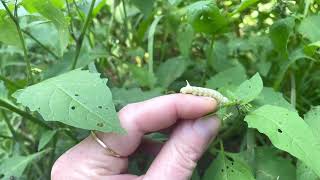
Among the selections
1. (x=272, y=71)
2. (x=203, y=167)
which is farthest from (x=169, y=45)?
(x=203, y=167)

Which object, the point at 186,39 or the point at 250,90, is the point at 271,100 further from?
the point at 186,39

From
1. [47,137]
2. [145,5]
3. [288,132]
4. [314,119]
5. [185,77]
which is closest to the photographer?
[288,132]

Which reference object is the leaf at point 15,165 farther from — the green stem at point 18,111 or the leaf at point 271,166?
the leaf at point 271,166

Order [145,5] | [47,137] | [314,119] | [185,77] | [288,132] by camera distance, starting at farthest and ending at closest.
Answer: [185,77]
[145,5]
[47,137]
[314,119]
[288,132]

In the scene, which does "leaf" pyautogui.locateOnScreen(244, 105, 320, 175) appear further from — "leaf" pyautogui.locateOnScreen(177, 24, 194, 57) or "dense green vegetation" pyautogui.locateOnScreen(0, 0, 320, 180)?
"leaf" pyautogui.locateOnScreen(177, 24, 194, 57)

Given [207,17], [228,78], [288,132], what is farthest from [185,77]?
[288,132]

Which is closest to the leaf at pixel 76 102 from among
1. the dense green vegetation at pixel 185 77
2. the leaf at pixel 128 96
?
the dense green vegetation at pixel 185 77

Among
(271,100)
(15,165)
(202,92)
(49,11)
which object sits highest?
(49,11)

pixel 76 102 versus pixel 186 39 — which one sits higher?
pixel 76 102

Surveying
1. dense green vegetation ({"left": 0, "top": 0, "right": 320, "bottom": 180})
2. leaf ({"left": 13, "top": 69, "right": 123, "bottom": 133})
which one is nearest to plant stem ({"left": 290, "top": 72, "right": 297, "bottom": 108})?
dense green vegetation ({"left": 0, "top": 0, "right": 320, "bottom": 180})
